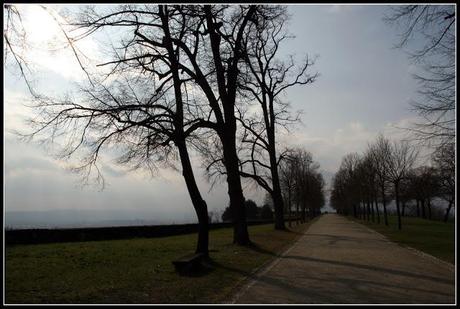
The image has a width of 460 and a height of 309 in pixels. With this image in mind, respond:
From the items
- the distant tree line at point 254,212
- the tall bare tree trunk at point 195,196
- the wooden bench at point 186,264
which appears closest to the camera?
the wooden bench at point 186,264

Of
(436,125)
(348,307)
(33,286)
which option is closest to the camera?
(348,307)

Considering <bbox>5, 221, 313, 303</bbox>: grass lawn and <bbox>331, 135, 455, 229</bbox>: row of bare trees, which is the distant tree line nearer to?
<bbox>331, 135, 455, 229</bbox>: row of bare trees

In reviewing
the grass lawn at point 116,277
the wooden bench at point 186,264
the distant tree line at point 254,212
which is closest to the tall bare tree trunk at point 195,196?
the grass lawn at point 116,277

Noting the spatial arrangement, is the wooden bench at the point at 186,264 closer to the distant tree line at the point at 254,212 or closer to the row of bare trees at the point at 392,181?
the row of bare trees at the point at 392,181

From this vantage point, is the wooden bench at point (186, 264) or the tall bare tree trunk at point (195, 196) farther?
the tall bare tree trunk at point (195, 196)

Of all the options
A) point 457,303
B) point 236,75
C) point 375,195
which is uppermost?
point 236,75

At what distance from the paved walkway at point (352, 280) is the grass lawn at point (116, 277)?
0.75m

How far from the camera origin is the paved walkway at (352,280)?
9.20 metres

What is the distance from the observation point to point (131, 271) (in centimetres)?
1316

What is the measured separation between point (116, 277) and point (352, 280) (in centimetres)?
577

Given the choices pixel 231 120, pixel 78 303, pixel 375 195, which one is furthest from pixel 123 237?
pixel 375 195

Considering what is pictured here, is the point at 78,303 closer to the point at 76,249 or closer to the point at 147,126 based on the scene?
the point at 147,126

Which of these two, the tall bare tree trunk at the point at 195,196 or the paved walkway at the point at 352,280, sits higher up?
the tall bare tree trunk at the point at 195,196

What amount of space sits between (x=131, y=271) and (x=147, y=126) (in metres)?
4.68
